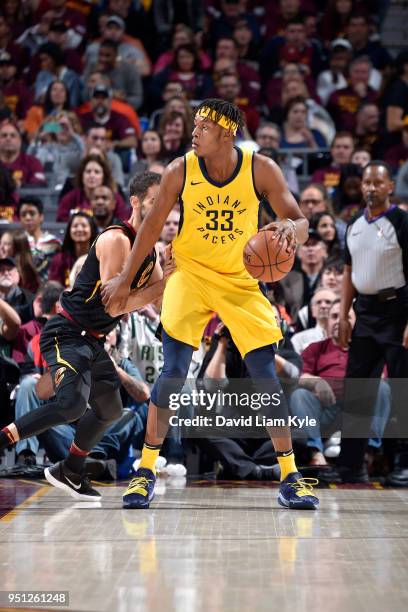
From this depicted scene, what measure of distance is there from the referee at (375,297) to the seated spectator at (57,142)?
4924 millimetres

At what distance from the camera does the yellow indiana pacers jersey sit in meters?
5.14

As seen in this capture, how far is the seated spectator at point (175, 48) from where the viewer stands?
12656 millimetres

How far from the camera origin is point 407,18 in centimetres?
1434

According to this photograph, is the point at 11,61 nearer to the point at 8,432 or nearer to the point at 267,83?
the point at 267,83

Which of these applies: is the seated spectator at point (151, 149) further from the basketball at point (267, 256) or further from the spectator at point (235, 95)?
the basketball at point (267, 256)

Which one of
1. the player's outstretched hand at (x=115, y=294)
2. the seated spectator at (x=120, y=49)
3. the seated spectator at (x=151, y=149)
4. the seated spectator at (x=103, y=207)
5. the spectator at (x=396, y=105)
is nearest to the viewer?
the player's outstretched hand at (x=115, y=294)

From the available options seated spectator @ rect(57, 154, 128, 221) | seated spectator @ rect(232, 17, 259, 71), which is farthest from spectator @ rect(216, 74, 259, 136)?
seated spectator @ rect(57, 154, 128, 221)

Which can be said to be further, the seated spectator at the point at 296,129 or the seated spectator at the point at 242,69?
the seated spectator at the point at 242,69

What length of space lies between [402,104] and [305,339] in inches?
192

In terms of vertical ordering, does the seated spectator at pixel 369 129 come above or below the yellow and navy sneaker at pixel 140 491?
above

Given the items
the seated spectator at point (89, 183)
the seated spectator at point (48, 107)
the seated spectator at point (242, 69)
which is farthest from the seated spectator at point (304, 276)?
the seated spectator at point (242, 69)

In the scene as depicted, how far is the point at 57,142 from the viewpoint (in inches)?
427

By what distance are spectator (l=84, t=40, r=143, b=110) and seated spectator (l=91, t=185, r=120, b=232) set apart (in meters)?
3.96

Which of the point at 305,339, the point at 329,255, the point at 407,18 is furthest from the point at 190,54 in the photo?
the point at 305,339
